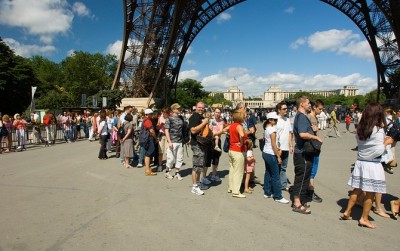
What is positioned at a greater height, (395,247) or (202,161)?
(202,161)

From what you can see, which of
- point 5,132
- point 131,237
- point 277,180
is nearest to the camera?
point 131,237

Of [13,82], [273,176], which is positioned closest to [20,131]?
[273,176]

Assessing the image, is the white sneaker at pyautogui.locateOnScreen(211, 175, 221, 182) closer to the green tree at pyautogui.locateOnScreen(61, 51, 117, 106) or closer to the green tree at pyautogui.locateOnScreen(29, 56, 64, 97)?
the green tree at pyautogui.locateOnScreen(61, 51, 117, 106)

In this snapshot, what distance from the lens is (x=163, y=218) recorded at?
16.3 feet

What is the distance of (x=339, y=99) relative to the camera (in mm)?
137625

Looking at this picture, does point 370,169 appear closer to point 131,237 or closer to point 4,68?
point 131,237

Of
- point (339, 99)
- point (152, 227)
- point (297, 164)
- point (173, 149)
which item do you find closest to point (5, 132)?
point (173, 149)

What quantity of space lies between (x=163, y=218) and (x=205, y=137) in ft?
6.90

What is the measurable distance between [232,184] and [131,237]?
2527 mm

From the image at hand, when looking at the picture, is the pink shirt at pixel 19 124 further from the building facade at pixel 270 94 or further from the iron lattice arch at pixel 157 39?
the building facade at pixel 270 94

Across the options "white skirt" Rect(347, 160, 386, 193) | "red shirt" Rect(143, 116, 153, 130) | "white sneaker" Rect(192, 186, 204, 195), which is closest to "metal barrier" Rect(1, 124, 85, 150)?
"red shirt" Rect(143, 116, 153, 130)

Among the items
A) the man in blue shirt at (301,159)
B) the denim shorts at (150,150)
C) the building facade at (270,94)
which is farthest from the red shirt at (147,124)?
the building facade at (270,94)

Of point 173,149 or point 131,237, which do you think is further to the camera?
point 173,149

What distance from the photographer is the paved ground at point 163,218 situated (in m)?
4.07
